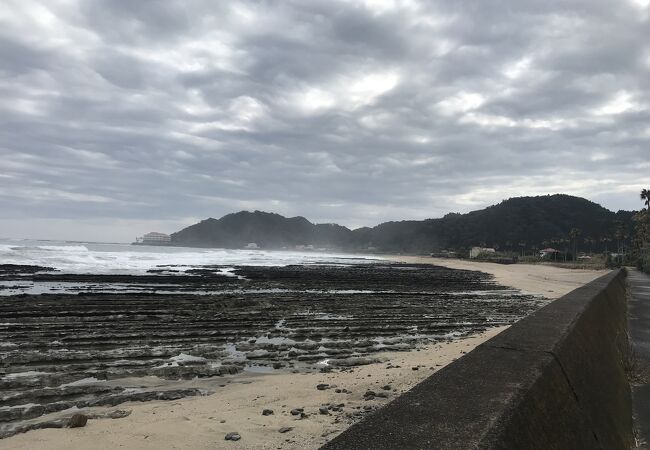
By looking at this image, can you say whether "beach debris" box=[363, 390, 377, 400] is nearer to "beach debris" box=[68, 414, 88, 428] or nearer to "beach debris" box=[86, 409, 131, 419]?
"beach debris" box=[86, 409, 131, 419]

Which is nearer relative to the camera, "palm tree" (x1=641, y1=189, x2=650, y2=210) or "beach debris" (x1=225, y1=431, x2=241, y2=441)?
"beach debris" (x1=225, y1=431, x2=241, y2=441)

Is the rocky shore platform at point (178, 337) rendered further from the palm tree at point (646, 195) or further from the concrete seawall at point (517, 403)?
the palm tree at point (646, 195)

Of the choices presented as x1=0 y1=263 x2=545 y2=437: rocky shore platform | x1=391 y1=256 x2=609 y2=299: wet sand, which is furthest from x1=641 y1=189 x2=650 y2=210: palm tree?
x1=0 y1=263 x2=545 y2=437: rocky shore platform

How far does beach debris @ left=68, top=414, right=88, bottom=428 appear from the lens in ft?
16.4

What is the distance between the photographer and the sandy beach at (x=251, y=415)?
4.59 meters

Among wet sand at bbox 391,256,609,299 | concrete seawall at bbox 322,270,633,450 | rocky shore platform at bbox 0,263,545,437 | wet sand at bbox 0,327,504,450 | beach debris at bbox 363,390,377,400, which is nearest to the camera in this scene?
concrete seawall at bbox 322,270,633,450

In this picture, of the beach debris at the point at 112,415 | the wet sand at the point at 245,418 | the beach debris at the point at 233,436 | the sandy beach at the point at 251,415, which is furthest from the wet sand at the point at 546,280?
the beach debris at the point at 112,415

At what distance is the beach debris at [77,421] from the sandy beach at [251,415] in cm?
9

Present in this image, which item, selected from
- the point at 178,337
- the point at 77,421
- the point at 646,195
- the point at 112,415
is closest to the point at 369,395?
the point at 112,415

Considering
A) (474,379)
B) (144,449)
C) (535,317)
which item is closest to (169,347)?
(144,449)

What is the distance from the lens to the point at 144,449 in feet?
14.4

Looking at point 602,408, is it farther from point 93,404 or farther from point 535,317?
point 93,404

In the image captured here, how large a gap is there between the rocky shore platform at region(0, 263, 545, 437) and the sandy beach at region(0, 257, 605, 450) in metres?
0.39

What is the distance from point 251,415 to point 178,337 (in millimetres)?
6094
